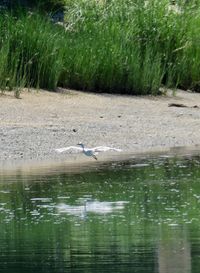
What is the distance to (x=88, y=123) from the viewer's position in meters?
16.7

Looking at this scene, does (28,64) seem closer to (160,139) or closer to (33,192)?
(160,139)

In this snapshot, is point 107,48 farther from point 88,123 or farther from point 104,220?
point 104,220

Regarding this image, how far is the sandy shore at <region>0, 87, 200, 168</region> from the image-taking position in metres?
14.7

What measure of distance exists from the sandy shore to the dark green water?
4.96 feet

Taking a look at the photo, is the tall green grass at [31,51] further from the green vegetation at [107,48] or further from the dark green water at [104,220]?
the dark green water at [104,220]

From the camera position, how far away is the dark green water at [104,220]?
26.6 feet

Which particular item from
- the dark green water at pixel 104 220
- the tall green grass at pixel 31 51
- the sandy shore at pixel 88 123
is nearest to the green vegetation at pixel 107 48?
→ the tall green grass at pixel 31 51

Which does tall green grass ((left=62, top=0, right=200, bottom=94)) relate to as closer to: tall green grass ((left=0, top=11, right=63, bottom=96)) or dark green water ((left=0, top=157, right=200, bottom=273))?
tall green grass ((left=0, top=11, right=63, bottom=96))

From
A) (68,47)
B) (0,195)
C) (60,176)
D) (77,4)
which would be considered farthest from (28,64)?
(0,195)

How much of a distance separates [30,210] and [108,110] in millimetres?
8069

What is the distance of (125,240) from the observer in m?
8.86

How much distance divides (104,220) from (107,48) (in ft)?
36.0

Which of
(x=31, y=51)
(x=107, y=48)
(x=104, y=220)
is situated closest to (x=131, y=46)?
(x=107, y=48)

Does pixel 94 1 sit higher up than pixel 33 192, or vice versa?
pixel 94 1
